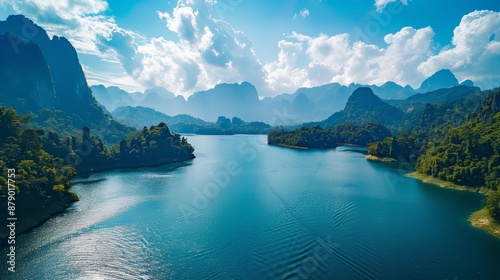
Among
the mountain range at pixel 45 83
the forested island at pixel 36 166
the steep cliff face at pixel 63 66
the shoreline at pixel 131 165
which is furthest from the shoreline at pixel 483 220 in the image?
the steep cliff face at pixel 63 66

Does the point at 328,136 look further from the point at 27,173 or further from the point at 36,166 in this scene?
the point at 27,173

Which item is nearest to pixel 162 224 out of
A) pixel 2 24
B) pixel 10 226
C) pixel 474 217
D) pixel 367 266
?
pixel 10 226

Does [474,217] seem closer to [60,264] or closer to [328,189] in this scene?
[328,189]

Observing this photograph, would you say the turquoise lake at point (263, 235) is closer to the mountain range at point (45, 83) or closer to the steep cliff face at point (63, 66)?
the mountain range at point (45, 83)

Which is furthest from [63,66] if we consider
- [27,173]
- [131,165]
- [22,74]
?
[27,173]

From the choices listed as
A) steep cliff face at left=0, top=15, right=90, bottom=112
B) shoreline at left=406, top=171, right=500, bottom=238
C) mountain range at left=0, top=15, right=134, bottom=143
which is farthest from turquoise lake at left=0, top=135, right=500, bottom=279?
steep cliff face at left=0, top=15, right=90, bottom=112

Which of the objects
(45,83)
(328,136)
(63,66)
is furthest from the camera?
(63,66)

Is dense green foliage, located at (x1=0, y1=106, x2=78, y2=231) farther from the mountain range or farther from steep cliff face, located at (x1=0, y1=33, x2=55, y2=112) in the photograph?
steep cliff face, located at (x1=0, y1=33, x2=55, y2=112)
